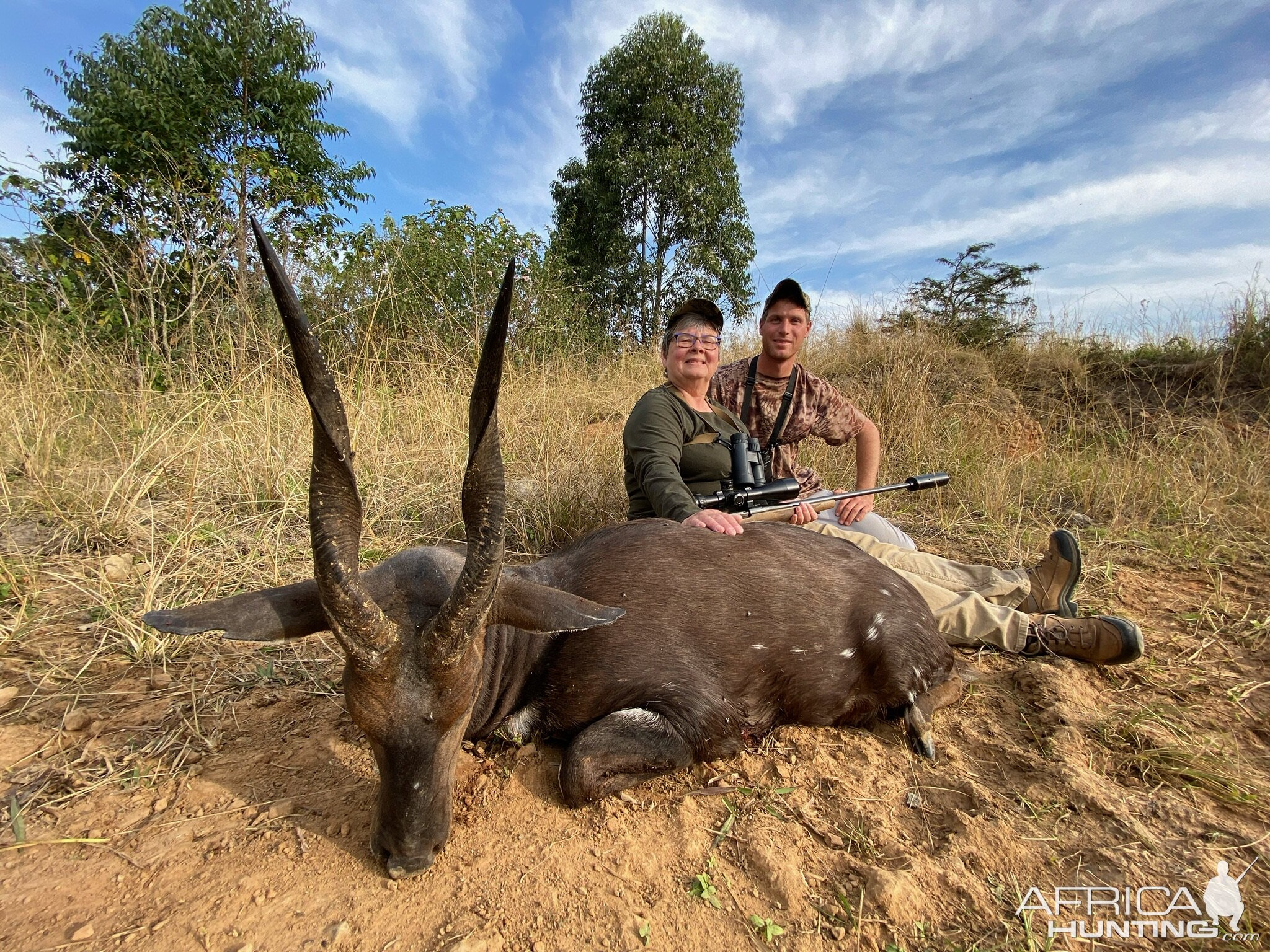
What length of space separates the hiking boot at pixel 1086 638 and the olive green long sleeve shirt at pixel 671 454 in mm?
1918

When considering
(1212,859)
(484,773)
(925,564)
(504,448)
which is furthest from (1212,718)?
(504,448)

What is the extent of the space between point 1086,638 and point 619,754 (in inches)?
96.9

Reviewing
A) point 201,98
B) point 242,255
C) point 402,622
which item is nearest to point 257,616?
point 402,622

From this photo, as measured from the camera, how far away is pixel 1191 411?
Result: 838cm

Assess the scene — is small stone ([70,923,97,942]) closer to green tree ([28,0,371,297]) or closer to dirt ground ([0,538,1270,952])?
dirt ground ([0,538,1270,952])

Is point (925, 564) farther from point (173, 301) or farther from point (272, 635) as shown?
point (173, 301)

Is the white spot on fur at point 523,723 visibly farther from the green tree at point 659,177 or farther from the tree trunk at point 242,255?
the green tree at point 659,177

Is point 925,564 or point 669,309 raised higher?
point 669,309

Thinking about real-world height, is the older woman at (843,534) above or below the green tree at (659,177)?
below

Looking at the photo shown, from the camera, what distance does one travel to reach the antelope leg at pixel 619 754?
2.14 metres

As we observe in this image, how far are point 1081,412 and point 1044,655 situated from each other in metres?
6.63

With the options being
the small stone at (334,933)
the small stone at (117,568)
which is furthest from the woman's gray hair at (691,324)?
the small stone at (117,568)

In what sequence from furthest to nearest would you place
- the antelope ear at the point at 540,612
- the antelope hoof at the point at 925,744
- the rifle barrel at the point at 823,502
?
the rifle barrel at the point at 823,502 → the antelope hoof at the point at 925,744 → the antelope ear at the point at 540,612

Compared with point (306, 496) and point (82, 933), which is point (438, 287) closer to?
point (306, 496)
